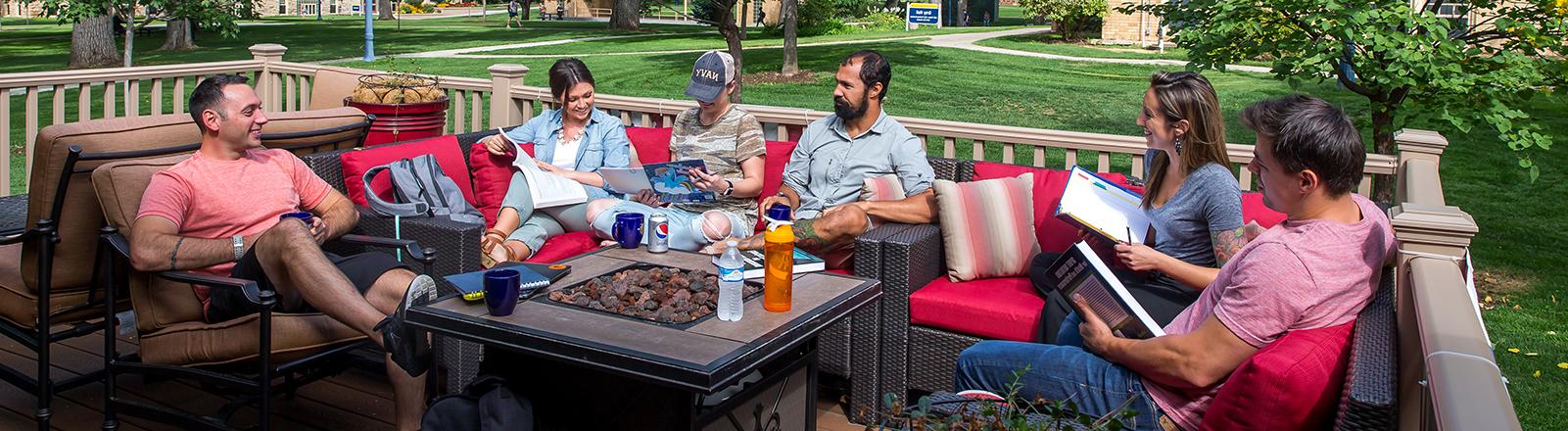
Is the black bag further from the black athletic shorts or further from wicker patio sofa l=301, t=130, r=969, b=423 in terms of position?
wicker patio sofa l=301, t=130, r=969, b=423

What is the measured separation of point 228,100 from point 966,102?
37.3ft

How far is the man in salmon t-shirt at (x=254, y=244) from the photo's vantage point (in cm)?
333

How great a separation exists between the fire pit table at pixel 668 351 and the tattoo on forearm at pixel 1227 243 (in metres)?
0.97

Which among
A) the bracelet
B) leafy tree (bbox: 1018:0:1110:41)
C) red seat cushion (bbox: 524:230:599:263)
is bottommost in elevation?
red seat cushion (bbox: 524:230:599:263)

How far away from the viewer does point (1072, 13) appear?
970 inches

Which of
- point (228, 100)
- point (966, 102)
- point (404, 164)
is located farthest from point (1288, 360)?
point (966, 102)

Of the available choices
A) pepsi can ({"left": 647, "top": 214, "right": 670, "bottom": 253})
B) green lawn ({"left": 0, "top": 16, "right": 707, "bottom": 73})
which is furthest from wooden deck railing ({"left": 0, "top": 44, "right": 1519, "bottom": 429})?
green lawn ({"left": 0, "top": 16, "right": 707, "bottom": 73})

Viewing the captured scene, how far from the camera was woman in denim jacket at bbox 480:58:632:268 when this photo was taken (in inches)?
186

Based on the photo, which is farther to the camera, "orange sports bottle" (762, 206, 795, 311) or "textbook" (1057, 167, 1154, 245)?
"textbook" (1057, 167, 1154, 245)

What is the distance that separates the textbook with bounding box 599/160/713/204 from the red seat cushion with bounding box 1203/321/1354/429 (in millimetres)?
2605

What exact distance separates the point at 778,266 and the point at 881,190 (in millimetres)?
1505

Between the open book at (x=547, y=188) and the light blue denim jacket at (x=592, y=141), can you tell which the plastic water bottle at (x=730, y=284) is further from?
the light blue denim jacket at (x=592, y=141)

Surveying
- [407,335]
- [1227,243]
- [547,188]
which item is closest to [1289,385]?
[1227,243]

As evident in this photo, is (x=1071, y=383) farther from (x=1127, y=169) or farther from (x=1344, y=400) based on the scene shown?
(x=1127, y=169)
